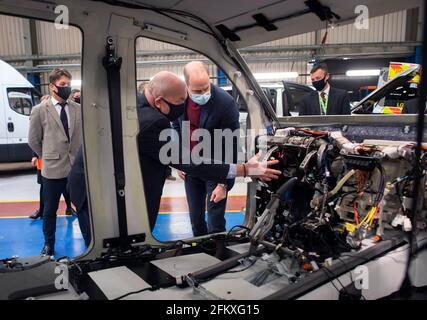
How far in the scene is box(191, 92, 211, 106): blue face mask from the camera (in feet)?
9.53

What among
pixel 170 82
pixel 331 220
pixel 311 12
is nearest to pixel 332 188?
pixel 331 220

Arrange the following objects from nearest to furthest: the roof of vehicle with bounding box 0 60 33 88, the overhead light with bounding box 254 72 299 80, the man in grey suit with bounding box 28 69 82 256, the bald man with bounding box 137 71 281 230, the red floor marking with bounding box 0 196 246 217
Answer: the bald man with bounding box 137 71 281 230
the man in grey suit with bounding box 28 69 82 256
the red floor marking with bounding box 0 196 246 217
the roof of vehicle with bounding box 0 60 33 88
the overhead light with bounding box 254 72 299 80

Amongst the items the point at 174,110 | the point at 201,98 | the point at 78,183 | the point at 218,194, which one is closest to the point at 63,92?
the point at 78,183

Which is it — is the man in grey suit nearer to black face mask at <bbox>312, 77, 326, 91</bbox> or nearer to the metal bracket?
the metal bracket

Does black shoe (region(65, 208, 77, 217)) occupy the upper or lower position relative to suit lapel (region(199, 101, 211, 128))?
lower

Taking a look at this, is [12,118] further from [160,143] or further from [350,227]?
[350,227]

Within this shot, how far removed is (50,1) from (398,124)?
2216 mm

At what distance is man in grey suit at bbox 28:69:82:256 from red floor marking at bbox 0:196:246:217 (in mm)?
2124

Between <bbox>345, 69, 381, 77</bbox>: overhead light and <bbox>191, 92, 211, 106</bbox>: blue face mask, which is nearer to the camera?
<bbox>191, 92, 211, 106</bbox>: blue face mask

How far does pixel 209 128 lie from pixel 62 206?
A: 3795 millimetres

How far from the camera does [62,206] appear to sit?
18.5 feet

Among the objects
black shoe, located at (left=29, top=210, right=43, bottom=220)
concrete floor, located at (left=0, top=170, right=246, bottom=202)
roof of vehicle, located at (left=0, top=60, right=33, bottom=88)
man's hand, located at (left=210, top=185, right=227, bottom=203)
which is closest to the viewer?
man's hand, located at (left=210, top=185, right=227, bottom=203)

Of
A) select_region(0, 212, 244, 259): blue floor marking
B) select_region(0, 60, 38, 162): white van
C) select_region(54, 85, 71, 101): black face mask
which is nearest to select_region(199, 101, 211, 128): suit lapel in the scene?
select_region(54, 85, 71, 101): black face mask

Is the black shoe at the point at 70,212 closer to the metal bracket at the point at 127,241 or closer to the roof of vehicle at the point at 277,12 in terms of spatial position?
the metal bracket at the point at 127,241
